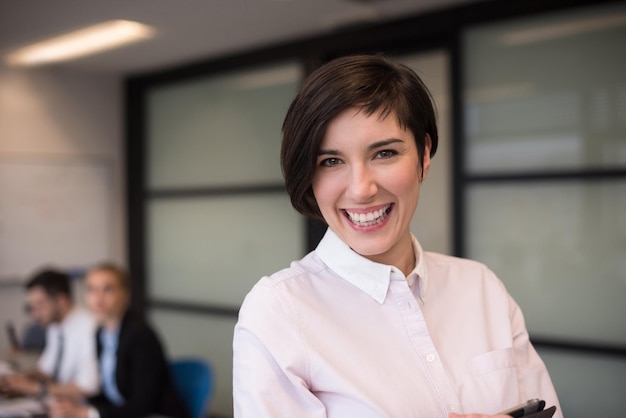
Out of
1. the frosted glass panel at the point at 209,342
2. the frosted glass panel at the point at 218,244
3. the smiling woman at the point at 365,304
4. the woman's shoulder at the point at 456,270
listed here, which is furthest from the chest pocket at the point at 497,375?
the frosted glass panel at the point at 209,342

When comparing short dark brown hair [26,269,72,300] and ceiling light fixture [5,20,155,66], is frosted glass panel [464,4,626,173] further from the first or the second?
short dark brown hair [26,269,72,300]

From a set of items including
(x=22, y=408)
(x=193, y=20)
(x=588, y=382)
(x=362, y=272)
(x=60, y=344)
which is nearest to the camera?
(x=362, y=272)

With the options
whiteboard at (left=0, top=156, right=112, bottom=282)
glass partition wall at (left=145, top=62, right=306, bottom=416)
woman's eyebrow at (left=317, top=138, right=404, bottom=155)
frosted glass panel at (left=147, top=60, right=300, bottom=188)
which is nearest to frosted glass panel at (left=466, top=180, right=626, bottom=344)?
glass partition wall at (left=145, top=62, right=306, bottom=416)

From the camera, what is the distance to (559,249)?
116 inches

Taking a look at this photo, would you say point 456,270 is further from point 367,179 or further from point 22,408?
point 22,408

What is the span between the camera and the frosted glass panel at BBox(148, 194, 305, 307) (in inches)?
158

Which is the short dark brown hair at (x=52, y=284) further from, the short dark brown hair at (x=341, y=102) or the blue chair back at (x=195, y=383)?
the short dark brown hair at (x=341, y=102)

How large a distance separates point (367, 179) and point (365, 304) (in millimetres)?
240

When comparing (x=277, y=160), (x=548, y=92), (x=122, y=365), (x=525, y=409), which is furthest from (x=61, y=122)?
(x=525, y=409)

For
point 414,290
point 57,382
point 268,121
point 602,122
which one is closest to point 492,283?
point 414,290

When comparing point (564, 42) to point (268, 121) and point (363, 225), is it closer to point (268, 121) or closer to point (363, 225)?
point (268, 121)

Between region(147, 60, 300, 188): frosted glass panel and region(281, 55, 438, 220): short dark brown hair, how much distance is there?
268 cm

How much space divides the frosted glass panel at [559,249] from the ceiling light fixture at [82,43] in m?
1.88

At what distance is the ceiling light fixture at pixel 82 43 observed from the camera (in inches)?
116
